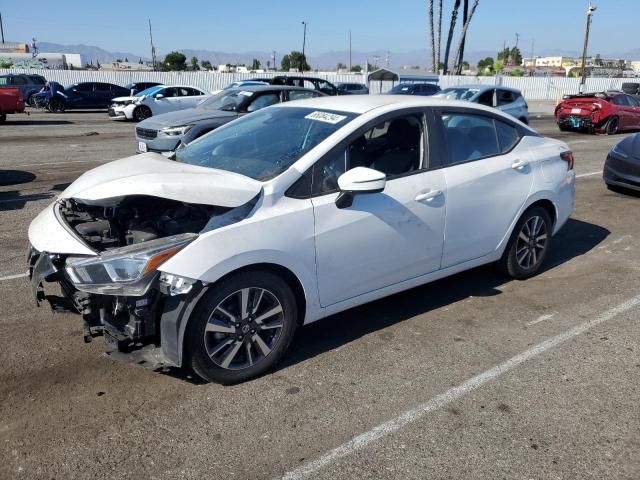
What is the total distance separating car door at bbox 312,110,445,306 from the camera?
3.72 meters

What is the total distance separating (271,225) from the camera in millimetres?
3430

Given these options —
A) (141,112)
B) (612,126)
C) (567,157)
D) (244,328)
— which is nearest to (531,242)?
(567,157)

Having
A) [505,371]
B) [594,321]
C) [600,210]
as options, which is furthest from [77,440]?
[600,210]

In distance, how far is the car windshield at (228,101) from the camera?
11414 millimetres

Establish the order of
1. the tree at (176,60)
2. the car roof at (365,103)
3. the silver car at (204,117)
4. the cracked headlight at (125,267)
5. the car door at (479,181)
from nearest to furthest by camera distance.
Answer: the cracked headlight at (125,267) → the car roof at (365,103) → the car door at (479,181) → the silver car at (204,117) → the tree at (176,60)

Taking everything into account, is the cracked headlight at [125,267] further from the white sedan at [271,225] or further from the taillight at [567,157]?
the taillight at [567,157]

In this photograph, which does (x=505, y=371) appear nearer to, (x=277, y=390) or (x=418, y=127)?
(x=277, y=390)

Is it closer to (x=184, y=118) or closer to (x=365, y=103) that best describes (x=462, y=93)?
(x=184, y=118)

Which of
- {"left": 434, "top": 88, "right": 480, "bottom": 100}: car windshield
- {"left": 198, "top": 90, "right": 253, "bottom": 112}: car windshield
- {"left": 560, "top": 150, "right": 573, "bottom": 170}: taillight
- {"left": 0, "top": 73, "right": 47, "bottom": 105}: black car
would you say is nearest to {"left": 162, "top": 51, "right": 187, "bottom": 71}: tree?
{"left": 0, "top": 73, "right": 47, "bottom": 105}: black car

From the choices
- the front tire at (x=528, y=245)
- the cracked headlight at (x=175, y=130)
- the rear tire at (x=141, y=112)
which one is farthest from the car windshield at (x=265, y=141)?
the rear tire at (x=141, y=112)

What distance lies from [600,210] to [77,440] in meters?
7.81

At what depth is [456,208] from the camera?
4434 millimetres

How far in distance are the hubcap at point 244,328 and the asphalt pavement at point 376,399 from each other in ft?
0.62

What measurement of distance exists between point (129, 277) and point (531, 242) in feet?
12.2
